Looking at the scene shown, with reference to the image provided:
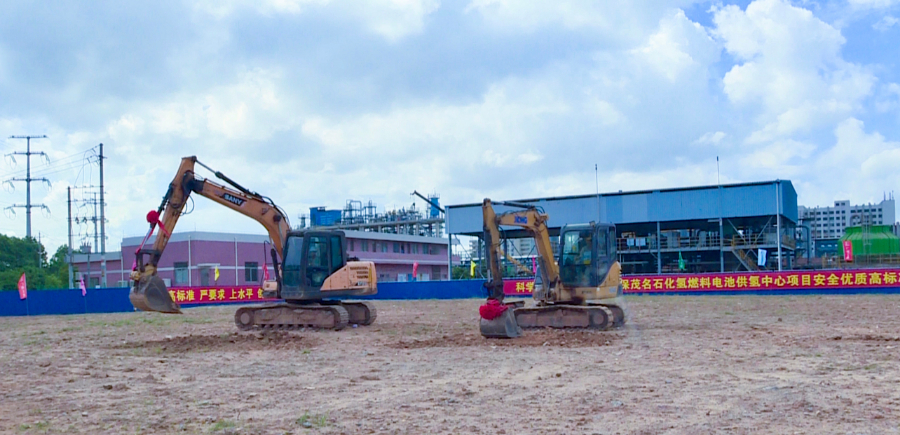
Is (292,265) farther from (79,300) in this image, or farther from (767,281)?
(767,281)

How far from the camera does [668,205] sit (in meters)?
55.4

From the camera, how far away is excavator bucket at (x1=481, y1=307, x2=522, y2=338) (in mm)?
17609

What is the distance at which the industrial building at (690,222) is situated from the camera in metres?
53.3

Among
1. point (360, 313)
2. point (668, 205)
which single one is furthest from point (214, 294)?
point (668, 205)

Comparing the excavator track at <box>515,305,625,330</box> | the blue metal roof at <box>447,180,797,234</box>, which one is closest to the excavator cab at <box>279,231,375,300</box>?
the excavator track at <box>515,305,625,330</box>

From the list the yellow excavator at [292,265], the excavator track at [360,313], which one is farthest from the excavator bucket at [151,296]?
the excavator track at [360,313]

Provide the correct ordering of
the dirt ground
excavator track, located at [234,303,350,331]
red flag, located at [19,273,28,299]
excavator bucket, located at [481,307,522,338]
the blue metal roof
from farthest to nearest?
1. the blue metal roof
2. red flag, located at [19,273,28,299]
3. excavator track, located at [234,303,350,331]
4. excavator bucket, located at [481,307,522,338]
5. the dirt ground

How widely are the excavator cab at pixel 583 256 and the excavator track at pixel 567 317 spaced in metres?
0.70

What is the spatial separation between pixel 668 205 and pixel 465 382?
46.2 m

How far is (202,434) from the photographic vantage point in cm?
832

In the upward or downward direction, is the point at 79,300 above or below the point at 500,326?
below

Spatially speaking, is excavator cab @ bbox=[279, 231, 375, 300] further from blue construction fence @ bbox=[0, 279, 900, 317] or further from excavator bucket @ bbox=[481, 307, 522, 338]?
blue construction fence @ bbox=[0, 279, 900, 317]

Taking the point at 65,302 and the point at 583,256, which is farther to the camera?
the point at 65,302

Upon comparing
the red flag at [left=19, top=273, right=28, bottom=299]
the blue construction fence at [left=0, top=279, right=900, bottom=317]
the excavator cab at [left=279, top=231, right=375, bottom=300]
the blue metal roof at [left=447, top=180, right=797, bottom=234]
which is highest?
the blue metal roof at [left=447, top=180, right=797, bottom=234]
